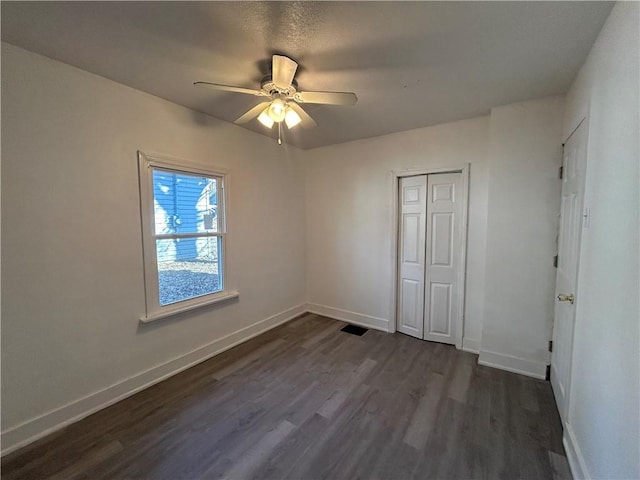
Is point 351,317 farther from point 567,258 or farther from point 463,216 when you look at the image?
point 567,258

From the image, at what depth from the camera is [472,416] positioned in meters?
1.94

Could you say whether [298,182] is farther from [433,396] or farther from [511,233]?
[433,396]

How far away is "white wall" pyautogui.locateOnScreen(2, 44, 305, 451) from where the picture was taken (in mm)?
1651

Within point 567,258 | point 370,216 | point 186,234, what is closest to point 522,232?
point 567,258

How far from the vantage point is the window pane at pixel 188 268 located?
2432mm

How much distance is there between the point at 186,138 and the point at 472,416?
11.1ft

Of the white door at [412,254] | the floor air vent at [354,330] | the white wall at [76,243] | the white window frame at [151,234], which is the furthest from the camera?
the floor air vent at [354,330]

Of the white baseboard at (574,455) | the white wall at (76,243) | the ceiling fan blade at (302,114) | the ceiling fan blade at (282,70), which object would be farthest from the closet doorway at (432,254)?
the white wall at (76,243)

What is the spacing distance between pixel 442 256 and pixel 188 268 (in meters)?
2.80

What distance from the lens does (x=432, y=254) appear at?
312cm

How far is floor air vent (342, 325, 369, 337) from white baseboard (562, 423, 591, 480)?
6.47 ft

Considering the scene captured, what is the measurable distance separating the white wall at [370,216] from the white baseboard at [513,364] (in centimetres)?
25

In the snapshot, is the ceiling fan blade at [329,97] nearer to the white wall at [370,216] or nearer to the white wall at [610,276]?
the white wall at [610,276]

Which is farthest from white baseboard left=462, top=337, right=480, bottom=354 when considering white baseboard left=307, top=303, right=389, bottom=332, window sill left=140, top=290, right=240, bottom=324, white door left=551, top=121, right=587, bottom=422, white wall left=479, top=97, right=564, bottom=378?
window sill left=140, top=290, right=240, bottom=324
